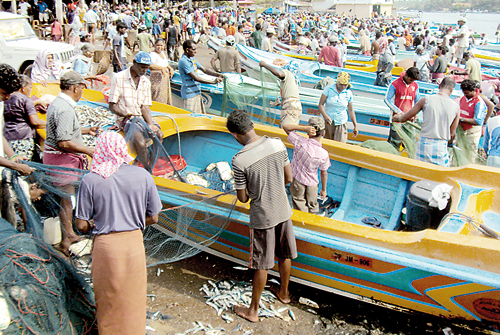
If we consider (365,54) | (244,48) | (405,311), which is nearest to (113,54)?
(244,48)

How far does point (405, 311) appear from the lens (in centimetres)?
375

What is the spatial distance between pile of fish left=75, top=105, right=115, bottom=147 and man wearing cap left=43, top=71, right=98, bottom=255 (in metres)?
1.71

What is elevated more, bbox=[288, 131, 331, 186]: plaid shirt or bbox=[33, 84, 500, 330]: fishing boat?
bbox=[288, 131, 331, 186]: plaid shirt

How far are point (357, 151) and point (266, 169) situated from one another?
6.83ft

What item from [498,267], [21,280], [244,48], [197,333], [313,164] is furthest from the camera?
[244,48]

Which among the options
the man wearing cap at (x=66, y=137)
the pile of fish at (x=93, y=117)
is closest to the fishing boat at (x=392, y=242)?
the man wearing cap at (x=66, y=137)

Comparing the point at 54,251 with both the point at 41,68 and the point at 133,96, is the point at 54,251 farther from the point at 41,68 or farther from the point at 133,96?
the point at 41,68

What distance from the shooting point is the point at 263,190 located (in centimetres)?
334

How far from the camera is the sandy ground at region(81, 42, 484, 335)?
12.4ft

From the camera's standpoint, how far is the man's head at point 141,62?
4531mm

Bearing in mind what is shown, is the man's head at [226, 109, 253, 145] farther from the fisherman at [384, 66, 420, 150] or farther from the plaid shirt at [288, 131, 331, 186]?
the fisherman at [384, 66, 420, 150]

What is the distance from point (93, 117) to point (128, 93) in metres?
1.84

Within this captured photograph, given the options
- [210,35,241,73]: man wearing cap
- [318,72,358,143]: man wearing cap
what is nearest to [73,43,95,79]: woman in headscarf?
[210,35,241,73]: man wearing cap

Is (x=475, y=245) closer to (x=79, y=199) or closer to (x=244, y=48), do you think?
(x=79, y=199)
